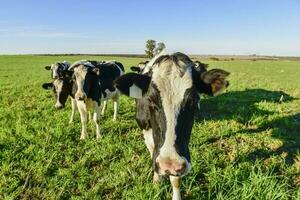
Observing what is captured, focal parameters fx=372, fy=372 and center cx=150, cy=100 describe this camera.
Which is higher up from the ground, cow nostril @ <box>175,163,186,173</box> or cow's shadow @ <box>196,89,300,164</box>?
cow nostril @ <box>175,163,186,173</box>

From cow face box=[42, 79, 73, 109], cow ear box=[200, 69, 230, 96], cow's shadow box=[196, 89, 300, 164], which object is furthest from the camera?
cow face box=[42, 79, 73, 109]

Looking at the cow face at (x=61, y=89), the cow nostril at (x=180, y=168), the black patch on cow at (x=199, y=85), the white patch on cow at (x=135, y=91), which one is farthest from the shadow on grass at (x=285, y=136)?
the cow face at (x=61, y=89)

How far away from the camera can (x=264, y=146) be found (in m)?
6.95

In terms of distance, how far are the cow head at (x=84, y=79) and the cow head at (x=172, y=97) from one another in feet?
11.3

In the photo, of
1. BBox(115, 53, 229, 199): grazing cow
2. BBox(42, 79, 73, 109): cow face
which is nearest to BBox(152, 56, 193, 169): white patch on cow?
BBox(115, 53, 229, 199): grazing cow

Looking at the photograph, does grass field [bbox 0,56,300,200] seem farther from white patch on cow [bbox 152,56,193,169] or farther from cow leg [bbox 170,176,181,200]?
white patch on cow [bbox 152,56,193,169]

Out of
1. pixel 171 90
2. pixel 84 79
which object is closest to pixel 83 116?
pixel 84 79

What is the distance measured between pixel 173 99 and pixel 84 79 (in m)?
4.38

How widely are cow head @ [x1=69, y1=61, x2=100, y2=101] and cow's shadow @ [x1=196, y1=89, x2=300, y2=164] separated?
2.76 metres

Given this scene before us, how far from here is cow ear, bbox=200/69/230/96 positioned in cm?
436

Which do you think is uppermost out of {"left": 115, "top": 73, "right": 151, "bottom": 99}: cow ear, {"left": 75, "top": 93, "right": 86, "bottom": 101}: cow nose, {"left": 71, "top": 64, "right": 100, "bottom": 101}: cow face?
{"left": 115, "top": 73, "right": 151, "bottom": 99}: cow ear

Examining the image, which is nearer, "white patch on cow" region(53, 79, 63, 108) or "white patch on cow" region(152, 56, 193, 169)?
"white patch on cow" region(152, 56, 193, 169)

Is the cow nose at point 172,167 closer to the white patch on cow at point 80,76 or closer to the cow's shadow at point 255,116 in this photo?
the cow's shadow at point 255,116

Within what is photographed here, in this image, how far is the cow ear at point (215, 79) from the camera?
14.3 feet
